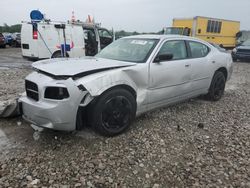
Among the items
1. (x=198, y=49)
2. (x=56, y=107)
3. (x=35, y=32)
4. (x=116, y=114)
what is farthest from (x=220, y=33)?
(x=56, y=107)

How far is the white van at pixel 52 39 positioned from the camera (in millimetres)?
9539

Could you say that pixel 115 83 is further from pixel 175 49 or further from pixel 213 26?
pixel 213 26

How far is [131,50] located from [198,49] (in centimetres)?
169

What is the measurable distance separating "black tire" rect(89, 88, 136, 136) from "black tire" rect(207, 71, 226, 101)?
8.52ft

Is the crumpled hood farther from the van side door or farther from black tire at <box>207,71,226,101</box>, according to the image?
the van side door

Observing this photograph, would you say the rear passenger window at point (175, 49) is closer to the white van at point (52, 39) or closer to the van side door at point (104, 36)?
the white van at point (52, 39)

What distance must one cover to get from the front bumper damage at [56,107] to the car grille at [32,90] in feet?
→ 0.30

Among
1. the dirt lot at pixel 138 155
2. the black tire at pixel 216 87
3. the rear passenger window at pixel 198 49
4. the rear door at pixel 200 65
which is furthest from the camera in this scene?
the black tire at pixel 216 87

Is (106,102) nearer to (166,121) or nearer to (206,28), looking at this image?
(166,121)

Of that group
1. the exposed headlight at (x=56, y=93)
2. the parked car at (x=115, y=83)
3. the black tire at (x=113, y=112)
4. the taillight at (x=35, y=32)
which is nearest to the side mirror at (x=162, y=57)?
the parked car at (x=115, y=83)

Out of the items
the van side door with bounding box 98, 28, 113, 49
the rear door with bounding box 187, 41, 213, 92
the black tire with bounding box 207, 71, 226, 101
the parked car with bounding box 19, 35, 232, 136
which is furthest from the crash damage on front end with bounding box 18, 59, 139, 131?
the van side door with bounding box 98, 28, 113, 49

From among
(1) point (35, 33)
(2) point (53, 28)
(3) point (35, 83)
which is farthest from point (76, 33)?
(3) point (35, 83)

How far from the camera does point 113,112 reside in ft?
11.3

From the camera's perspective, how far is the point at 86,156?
10.0ft
